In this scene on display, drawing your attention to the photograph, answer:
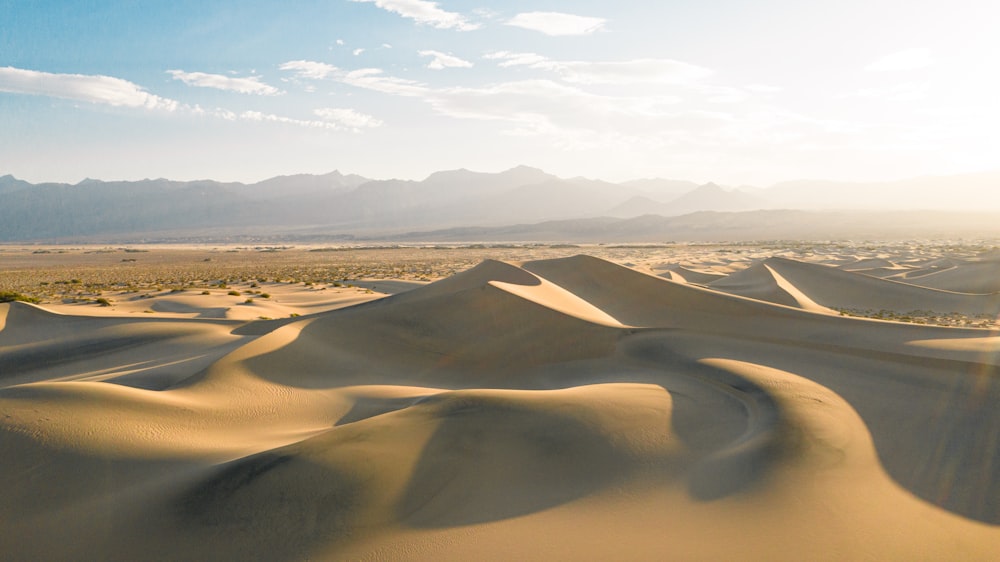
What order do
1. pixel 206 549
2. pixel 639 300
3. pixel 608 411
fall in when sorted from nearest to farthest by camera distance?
pixel 206 549, pixel 608 411, pixel 639 300

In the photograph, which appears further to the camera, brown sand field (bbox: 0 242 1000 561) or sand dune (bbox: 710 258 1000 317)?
sand dune (bbox: 710 258 1000 317)

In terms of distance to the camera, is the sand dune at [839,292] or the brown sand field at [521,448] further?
the sand dune at [839,292]

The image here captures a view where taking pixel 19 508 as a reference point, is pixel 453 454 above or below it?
above

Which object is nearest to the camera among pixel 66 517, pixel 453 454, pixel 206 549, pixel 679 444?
pixel 206 549

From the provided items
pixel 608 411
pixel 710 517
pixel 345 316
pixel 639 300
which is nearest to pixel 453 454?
pixel 608 411

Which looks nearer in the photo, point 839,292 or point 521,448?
point 521,448

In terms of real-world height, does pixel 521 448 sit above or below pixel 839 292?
below

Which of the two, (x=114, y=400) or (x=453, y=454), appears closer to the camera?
(x=453, y=454)

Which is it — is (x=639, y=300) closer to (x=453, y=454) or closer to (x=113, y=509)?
(x=453, y=454)
